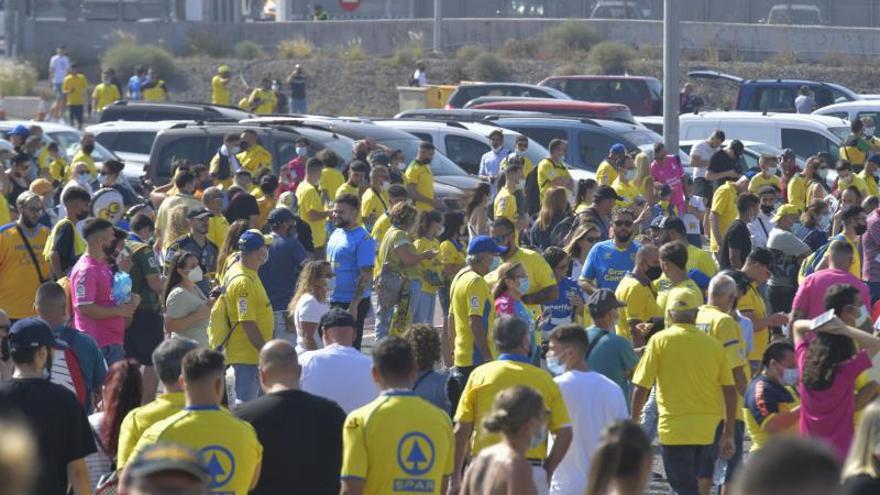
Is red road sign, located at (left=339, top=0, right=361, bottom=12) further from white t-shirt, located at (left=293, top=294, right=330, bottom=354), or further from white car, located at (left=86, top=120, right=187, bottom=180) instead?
white t-shirt, located at (left=293, top=294, right=330, bottom=354)

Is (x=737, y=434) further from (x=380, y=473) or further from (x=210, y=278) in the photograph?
(x=210, y=278)

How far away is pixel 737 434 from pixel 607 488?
469cm

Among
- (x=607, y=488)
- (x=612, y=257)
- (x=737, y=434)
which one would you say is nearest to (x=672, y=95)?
(x=612, y=257)

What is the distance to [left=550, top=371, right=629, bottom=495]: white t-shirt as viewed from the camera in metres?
8.70

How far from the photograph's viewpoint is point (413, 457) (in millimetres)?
7414

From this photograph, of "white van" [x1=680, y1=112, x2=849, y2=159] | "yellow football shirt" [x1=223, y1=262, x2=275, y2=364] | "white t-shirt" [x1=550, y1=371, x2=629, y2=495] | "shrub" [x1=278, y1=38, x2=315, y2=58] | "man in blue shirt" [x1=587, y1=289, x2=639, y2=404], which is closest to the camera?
"white t-shirt" [x1=550, y1=371, x2=629, y2=495]

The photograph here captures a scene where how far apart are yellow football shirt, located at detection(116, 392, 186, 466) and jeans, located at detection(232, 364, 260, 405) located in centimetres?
408

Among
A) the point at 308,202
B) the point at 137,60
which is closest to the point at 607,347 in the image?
the point at 308,202

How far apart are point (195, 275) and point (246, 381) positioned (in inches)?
31.6

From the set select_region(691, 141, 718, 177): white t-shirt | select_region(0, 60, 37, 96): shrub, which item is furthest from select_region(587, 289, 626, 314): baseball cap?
select_region(0, 60, 37, 96): shrub

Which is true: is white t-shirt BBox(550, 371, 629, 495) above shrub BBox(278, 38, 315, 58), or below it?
below

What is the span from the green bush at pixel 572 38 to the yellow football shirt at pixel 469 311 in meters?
39.8

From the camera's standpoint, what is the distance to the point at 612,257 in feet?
43.1

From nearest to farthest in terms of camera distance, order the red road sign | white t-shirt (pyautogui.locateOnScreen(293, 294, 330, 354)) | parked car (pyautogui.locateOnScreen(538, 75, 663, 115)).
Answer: white t-shirt (pyautogui.locateOnScreen(293, 294, 330, 354)) < parked car (pyautogui.locateOnScreen(538, 75, 663, 115)) < the red road sign
